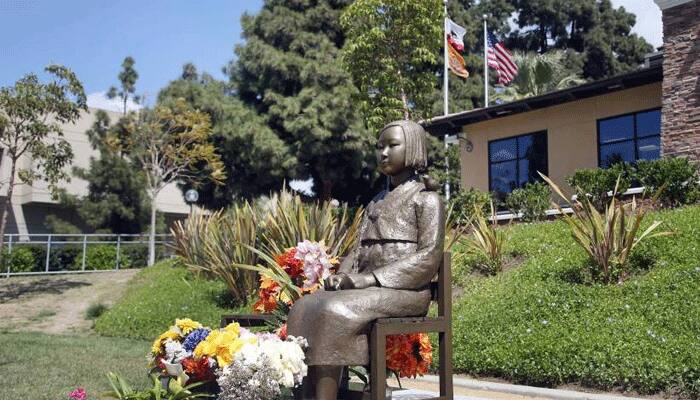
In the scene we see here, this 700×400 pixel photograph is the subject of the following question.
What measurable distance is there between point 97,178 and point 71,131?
8379 mm

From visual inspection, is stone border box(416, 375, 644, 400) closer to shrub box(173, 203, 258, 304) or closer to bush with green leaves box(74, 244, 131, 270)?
shrub box(173, 203, 258, 304)

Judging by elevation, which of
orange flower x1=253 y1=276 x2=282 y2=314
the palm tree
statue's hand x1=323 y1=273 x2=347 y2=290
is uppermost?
the palm tree

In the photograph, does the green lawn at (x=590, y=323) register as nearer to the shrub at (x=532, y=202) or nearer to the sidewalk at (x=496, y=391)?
the sidewalk at (x=496, y=391)

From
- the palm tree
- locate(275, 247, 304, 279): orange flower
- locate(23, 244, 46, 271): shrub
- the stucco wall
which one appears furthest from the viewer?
the palm tree

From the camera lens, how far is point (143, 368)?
829cm

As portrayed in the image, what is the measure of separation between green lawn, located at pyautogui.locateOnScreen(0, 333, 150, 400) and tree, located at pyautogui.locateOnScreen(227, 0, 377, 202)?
12.4m

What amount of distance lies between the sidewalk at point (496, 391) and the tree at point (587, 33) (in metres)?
31.9

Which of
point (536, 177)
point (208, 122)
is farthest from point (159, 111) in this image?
point (536, 177)

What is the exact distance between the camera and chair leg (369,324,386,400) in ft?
12.6

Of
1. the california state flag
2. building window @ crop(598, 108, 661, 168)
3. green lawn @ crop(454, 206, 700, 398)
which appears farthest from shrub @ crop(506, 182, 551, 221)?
the california state flag

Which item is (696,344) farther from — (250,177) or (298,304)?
(250,177)

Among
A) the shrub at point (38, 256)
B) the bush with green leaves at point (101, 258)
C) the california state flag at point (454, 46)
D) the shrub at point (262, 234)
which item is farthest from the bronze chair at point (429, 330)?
the bush with green leaves at point (101, 258)

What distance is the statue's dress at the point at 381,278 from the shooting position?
12.9ft

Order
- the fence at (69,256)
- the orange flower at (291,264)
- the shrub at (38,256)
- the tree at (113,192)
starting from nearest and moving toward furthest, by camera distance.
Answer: the orange flower at (291,264)
the fence at (69,256)
the shrub at (38,256)
the tree at (113,192)
